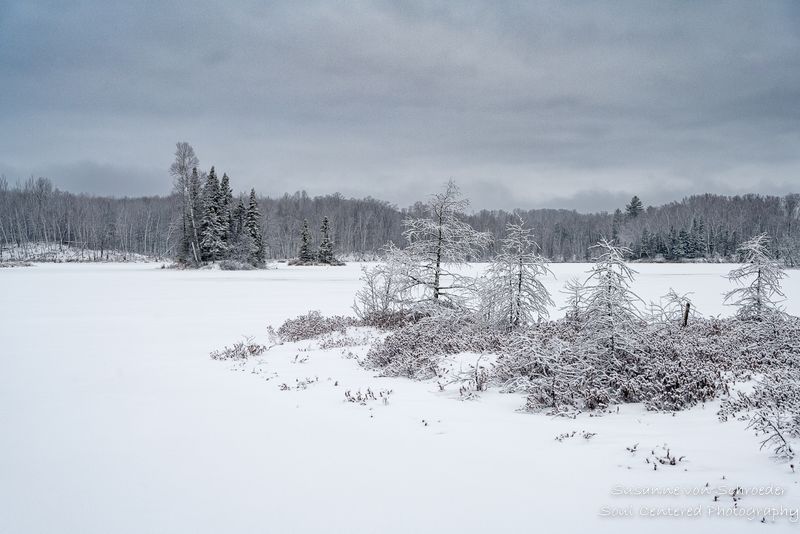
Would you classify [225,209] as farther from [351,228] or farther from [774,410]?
[351,228]

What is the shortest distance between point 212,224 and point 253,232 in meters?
5.65

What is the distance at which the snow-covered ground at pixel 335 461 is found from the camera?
404 cm

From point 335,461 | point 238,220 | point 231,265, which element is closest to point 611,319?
point 335,461

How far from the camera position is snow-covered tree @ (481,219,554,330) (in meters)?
12.1

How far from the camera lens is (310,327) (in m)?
14.8

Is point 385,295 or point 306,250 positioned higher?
point 306,250

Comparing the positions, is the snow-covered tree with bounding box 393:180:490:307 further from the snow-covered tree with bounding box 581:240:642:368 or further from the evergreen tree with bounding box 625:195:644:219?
the evergreen tree with bounding box 625:195:644:219

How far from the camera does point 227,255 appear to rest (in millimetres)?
58312

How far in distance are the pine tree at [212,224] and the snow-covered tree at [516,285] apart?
50268 mm

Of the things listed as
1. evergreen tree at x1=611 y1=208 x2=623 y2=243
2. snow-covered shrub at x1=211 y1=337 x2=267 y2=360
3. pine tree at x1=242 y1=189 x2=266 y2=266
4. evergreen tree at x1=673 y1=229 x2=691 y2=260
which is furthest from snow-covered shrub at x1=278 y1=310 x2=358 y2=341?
evergreen tree at x1=611 y1=208 x2=623 y2=243

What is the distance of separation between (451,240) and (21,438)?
1178cm

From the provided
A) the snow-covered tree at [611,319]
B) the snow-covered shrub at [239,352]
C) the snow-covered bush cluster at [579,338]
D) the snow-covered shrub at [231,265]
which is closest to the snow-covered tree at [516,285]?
the snow-covered bush cluster at [579,338]

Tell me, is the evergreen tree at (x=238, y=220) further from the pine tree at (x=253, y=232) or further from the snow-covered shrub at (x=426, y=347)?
the snow-covered shrub at (x=426, y=347)

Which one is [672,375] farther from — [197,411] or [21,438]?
[21,438]
